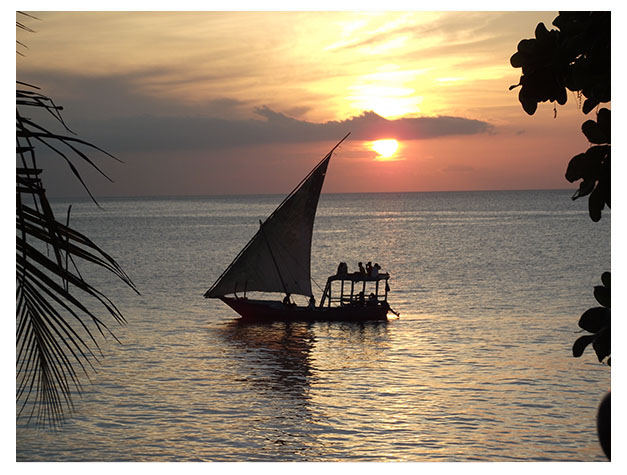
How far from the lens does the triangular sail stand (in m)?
23.1

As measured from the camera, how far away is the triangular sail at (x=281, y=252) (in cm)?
2308

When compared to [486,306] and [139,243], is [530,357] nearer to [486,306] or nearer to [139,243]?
[486,306]

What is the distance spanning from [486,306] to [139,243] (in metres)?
42.7

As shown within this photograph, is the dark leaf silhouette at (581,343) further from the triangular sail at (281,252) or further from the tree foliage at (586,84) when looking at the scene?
the triangular sail at (281,252)

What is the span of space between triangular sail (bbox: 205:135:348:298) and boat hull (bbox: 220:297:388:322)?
0.47m

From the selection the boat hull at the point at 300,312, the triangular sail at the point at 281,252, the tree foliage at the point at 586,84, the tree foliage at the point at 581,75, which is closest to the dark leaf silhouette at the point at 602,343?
the tree foliage at the point at 586,84

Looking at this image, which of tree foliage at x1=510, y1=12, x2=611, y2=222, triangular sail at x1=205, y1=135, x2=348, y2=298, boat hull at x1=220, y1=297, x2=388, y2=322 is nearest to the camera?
tree foliage at x1=510, y1=12, x2=611, y2=222

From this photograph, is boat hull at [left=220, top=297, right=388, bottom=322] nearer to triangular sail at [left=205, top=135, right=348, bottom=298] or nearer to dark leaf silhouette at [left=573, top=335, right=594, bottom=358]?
triangular sail at [left=205, top=135, right=348, bottom=298]

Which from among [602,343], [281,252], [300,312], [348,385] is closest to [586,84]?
[602,343]

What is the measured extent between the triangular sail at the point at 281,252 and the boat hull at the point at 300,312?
1.54ft

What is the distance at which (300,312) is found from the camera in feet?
75.8

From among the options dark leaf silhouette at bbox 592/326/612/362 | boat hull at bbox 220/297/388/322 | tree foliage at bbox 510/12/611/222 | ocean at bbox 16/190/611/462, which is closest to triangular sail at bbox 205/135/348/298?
boat hull at bbox 220/297/388/322

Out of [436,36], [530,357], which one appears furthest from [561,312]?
[436,36]
